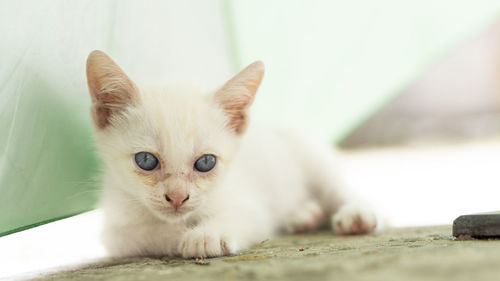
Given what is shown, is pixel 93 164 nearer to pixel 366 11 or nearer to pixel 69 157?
pixel 69 157

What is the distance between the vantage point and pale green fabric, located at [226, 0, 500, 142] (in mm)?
2533

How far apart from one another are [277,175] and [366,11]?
999mm

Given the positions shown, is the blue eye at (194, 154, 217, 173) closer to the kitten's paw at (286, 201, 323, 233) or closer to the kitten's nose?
the kitten's nose

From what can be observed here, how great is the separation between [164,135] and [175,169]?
115mm

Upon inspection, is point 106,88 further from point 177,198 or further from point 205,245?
point 205,245

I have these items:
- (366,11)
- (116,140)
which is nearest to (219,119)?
(116,140)

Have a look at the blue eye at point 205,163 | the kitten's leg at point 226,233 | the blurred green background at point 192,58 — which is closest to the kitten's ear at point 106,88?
the blurred green background at point 192,58

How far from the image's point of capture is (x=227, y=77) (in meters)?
2.55

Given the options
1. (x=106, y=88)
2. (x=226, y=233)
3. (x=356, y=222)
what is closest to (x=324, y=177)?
(x=356, y=222)

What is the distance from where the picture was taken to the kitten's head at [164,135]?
4.84 ft

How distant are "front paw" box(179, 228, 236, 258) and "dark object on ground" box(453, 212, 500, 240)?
26.3 inches

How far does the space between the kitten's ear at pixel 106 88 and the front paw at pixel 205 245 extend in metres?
0.50

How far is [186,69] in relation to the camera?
2.34m

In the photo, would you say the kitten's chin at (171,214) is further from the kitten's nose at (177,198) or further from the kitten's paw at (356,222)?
the kitten's paw at (356,222)
